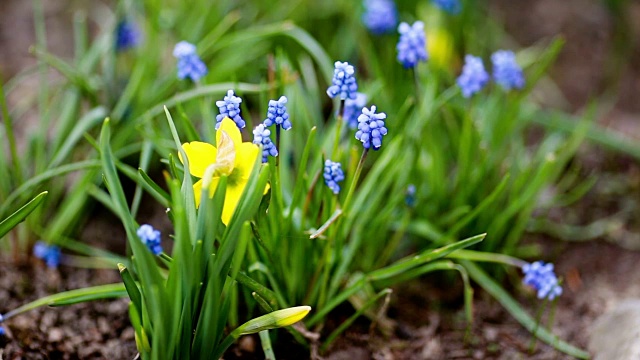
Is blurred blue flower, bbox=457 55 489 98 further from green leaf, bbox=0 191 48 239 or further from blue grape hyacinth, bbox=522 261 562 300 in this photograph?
green leaf, bbox=0 191 48 239

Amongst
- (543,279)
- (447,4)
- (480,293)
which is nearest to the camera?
(543,279)

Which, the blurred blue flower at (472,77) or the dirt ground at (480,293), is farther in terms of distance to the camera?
the blurred blue flower at (472,77)

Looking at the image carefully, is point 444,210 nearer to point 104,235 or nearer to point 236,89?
point 236,89

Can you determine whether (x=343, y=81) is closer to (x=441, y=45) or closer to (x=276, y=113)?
(x=276, y=113)

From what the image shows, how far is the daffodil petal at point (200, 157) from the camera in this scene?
5.88 ft

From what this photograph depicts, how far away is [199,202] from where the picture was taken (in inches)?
70.6

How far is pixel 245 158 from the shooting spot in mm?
1790

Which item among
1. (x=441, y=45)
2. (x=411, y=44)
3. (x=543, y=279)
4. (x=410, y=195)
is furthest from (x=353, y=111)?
(x=441, y=45)

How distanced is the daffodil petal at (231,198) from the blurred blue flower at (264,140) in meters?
0.10

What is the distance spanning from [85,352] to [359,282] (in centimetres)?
85

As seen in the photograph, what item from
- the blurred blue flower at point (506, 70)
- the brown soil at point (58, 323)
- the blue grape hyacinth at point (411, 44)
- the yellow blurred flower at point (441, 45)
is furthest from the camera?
the yellow blurred flower at point (441, 45)

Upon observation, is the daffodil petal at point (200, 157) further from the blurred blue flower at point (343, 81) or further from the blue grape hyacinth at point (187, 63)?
the blue grape hyacinth at point (187, 63)

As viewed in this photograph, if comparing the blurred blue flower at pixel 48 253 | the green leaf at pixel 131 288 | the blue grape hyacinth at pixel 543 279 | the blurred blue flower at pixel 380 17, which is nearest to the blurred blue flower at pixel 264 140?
the green leaf at pixel 131 288

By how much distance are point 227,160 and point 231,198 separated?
0.11 metres
